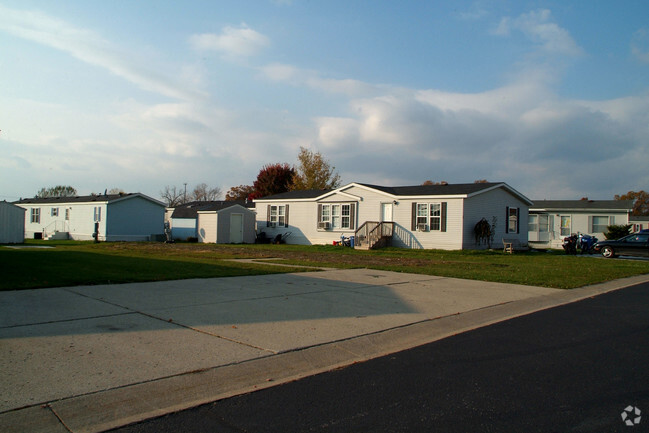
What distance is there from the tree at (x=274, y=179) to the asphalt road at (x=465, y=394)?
5714 cm

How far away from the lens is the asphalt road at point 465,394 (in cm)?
400

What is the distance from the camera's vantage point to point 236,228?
35.4m

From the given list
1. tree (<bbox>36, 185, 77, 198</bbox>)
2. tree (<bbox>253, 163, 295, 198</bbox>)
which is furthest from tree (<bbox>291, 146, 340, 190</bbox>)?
tree (<bbox>36, 185, 77, 198</bbox>)

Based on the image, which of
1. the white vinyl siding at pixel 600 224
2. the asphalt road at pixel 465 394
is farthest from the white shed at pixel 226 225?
the asphalt road at pixel 465 394

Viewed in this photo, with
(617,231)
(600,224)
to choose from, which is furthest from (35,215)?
(617,231)

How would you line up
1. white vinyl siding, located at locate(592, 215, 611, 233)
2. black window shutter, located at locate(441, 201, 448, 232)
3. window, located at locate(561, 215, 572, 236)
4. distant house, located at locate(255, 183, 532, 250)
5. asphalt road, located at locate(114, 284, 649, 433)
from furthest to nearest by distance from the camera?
window, located at locate(561, 215, 572, 236) → white vinyl siding, located at locate(592, 215, 611, 233) → black window shutter, located at locate(441, 201, 448, 232) → distant house, located at locate(255, 183, 532, 250) → asphalt road, located at locate(114, 284, 649, 433)

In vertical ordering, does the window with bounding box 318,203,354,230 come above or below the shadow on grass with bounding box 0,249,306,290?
above

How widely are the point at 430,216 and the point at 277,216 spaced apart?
12.7 meters

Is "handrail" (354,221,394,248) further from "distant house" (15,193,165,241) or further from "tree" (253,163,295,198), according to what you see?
"tree" (253,163,295,198)

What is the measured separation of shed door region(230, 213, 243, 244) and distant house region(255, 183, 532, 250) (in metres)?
3.45

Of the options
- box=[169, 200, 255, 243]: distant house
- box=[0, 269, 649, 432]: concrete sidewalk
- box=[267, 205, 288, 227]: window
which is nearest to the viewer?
box=[0, 269, 649, 432]: concrete sidewalk

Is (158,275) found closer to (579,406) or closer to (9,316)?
(9,316)

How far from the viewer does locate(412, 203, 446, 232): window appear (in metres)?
27.5

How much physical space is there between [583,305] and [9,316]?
34.1ft
